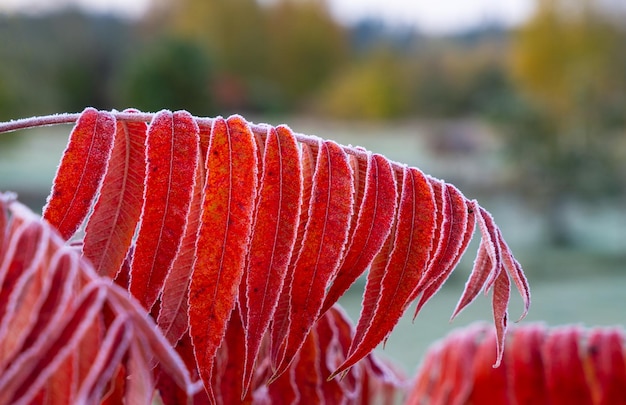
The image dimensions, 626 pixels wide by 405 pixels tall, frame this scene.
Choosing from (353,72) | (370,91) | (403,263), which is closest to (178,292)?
(403,263)

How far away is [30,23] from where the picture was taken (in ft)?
88.5

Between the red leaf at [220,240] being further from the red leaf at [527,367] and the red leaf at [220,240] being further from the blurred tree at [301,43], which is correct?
the blurred tree at [301,43]

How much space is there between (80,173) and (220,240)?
12 centimetres

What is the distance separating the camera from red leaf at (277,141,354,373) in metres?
0.57

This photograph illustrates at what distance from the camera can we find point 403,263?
23.9 inches

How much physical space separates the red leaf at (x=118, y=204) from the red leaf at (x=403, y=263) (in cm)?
18

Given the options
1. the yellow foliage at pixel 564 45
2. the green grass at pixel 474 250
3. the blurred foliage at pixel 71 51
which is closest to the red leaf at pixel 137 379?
the green grass at pixel 474 250

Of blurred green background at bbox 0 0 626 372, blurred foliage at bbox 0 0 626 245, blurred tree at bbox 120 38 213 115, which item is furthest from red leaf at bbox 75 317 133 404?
blurred tree at bbox 120 38 213 115

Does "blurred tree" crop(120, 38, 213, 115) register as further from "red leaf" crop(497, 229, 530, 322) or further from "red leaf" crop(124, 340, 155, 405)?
"red leaf" crop(124, 340, 155, 405)

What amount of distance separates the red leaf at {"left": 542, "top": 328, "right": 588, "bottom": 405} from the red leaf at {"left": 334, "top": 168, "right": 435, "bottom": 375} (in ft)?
1.69

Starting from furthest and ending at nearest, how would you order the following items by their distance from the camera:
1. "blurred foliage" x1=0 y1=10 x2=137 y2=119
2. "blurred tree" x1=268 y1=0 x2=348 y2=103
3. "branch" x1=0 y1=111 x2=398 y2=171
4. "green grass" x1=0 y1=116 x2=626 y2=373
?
"blurred tree" x1=268 y1=0 x2=348 y2=103, "blurred foliage" x1=0 y1=10 x2=137 y2=119, "green grass" x1=0 y1=116 x2=626 y2=373, "branch" x1=0 y1=111 x2=398 y2=171

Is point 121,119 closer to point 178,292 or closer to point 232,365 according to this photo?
point 178,292

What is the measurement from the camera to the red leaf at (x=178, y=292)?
1.86 feet

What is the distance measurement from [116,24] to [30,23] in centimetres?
409
